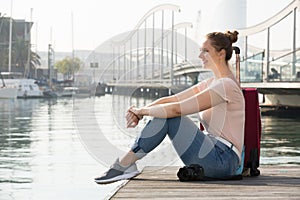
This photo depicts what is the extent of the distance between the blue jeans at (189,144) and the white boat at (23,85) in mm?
60481

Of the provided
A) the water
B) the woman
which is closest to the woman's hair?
the woman

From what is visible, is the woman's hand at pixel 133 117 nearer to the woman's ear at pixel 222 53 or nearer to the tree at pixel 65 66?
the woman's ear at pixel 222 53

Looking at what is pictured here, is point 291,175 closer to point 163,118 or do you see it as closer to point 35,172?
point 163,118

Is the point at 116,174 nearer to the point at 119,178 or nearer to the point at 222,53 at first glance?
the point at 119,178

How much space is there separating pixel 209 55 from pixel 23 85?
2435 inches

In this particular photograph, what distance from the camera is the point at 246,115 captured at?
551cm

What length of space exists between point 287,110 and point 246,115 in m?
32.3

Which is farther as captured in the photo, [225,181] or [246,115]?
[246,115]

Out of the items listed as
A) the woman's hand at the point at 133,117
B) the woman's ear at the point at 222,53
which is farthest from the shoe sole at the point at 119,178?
the woman's ear at the point at 222,53

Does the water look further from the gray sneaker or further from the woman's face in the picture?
the woman's face

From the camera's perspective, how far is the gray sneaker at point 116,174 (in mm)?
5137

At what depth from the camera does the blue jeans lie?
4988 millimetres

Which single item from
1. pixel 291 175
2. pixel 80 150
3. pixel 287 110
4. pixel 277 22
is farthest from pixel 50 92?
pixel 291 175

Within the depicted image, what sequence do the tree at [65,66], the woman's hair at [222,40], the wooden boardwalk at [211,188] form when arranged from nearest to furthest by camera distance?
the wooden boardwalk at [211,188], the woman's hair at [222,40], the tree at [65,66]
